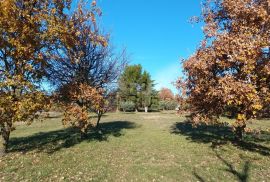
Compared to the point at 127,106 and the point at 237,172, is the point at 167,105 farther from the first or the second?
the point at 237,172

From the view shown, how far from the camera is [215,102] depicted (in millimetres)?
14656

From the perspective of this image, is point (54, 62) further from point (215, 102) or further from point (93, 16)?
point (215, 102)

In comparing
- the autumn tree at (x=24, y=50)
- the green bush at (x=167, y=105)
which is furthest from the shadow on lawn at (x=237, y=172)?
the green bush at (x=167, y=105)

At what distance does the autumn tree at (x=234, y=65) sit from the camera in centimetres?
1179

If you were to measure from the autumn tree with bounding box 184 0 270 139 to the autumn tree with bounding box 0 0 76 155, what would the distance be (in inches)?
304

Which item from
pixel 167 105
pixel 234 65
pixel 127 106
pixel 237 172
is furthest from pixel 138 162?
pixel 167 105

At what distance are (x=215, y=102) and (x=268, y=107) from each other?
267 cm

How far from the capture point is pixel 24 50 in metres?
12.1

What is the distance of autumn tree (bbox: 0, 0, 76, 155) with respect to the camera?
39.3 feet

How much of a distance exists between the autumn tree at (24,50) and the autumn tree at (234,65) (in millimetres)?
7733

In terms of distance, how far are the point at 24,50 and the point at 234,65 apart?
10.3m

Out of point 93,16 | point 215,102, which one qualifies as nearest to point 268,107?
point 215,102

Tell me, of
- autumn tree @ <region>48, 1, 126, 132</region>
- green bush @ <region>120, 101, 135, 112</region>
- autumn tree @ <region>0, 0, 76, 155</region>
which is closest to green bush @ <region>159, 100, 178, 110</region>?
green bush @ <region>120, 101, 135, 112</region>

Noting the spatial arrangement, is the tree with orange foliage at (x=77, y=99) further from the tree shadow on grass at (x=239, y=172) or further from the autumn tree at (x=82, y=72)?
the tree shadow on grass at (x=239, y=172)
